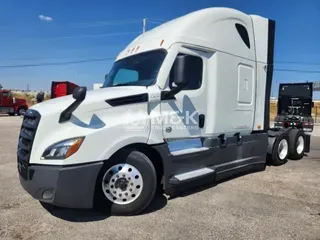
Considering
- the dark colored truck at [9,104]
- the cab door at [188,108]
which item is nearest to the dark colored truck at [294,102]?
the cab door at [188,108]

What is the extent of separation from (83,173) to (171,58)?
228 cm

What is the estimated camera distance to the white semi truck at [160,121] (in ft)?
13.1

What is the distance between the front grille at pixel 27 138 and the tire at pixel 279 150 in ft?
19.4

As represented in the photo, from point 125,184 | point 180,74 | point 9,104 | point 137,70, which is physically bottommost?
point 125,184

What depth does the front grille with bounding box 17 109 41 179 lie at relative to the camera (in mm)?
4047

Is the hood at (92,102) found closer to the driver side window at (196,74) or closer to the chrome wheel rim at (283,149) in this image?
the driver side window at (196,74)

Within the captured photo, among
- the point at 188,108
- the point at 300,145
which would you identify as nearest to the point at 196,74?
the point at 188,108

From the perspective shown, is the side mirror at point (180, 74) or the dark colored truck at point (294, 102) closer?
the side mirror at point (180, 74)

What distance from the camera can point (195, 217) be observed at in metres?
4.39

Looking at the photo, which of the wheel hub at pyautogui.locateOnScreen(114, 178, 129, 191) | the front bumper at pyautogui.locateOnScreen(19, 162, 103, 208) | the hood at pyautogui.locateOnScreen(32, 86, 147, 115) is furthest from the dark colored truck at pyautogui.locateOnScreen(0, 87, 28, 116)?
the wheel hub at pyautogui.locateOnScreen(114, 178, 129, 191)

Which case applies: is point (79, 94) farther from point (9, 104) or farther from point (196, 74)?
point (9, 104)

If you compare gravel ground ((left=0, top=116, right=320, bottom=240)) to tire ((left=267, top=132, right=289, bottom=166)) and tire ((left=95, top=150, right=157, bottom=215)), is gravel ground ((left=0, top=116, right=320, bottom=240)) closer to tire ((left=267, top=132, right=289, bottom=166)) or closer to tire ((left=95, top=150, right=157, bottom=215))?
tire ((left=95, top=150, right=157, bottom=215))

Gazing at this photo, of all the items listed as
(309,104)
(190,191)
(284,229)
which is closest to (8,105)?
(309,104)

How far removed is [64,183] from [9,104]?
102ft
